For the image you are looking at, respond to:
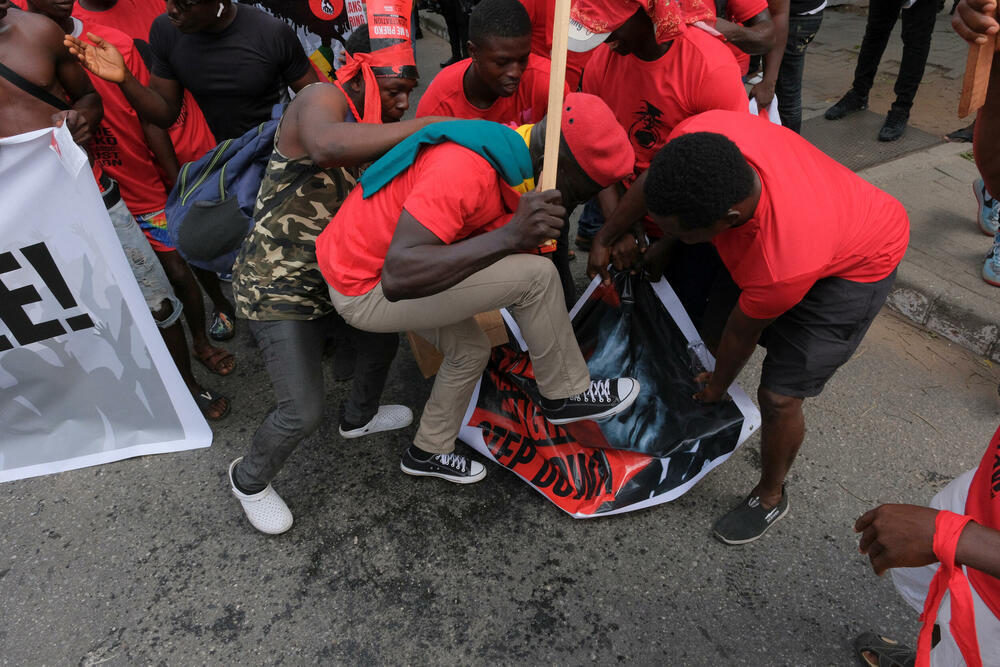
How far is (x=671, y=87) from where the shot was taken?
2.42 m

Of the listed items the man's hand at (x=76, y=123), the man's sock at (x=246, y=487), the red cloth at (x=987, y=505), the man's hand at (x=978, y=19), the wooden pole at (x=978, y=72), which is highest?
the man's hand at (x=978, y=19)

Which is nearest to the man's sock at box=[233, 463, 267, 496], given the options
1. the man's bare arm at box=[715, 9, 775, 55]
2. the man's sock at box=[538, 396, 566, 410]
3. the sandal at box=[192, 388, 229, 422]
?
the sandal at box=[192, 388, 229, 422]

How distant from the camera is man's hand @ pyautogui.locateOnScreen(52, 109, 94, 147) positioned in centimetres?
253

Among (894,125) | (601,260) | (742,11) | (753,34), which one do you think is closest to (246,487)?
(601,260)

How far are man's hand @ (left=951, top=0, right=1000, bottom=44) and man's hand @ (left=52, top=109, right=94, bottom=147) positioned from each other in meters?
2.85

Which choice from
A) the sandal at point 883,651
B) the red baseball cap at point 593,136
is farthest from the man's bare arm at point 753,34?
the sandal at point 883,651

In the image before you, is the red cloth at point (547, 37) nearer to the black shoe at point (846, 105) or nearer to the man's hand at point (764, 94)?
the man's hand at point (764, 94)

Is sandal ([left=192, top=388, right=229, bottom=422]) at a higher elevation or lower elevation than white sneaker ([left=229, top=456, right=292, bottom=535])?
lower

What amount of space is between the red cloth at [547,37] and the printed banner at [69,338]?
210cm

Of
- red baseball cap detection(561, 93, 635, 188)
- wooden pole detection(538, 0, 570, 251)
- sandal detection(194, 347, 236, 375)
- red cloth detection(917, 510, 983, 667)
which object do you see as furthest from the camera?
sandal detection(194, 347, 236, 375)

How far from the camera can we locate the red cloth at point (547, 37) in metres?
3.16

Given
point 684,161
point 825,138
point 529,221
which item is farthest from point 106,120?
point 825,138

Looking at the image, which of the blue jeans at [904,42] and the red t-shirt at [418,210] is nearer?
the red t-shirt at [418,210]

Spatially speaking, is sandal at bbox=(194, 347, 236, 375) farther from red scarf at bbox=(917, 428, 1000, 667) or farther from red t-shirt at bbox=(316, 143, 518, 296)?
red scarf at bbox=(917, 428, 1000, 667)
